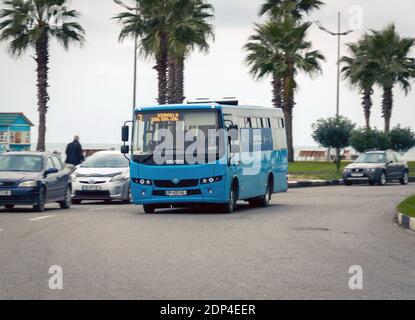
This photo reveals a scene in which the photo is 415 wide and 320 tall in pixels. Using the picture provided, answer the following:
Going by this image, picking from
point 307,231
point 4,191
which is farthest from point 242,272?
point 4,191

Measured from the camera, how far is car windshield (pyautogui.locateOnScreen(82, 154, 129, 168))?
31516 millimetres

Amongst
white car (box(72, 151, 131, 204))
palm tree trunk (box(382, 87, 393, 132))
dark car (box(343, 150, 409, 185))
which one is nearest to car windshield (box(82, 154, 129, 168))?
white car (box(72, 151, 131, 204))

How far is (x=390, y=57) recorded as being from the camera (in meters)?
73.0

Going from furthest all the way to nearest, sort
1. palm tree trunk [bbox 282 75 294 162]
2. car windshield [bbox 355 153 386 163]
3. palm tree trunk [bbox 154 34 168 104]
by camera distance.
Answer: palm tree trunk [bbox 282 75 294 162] < palm tree trunk [bbox 154 34 168 104] < car windshield [bbox 355 153 386 163]

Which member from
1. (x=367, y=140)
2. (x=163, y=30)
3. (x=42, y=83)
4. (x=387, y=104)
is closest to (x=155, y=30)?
(x=163, y=30)

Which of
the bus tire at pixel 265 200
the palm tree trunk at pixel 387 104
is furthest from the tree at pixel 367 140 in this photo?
the bus tire at pixel 265 200

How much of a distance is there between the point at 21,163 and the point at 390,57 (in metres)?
50.1

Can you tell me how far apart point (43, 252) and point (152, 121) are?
11.1m

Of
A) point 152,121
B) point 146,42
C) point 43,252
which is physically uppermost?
point 146,42

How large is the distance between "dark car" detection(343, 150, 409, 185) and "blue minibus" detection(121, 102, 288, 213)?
73.7 feet

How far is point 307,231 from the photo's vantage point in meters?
19.4

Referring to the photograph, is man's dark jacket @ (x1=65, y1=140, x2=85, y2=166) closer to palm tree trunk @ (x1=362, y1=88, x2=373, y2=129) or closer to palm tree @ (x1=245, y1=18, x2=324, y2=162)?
palm tree @ (x1=245, y1=18, x2=324, y2=162)
